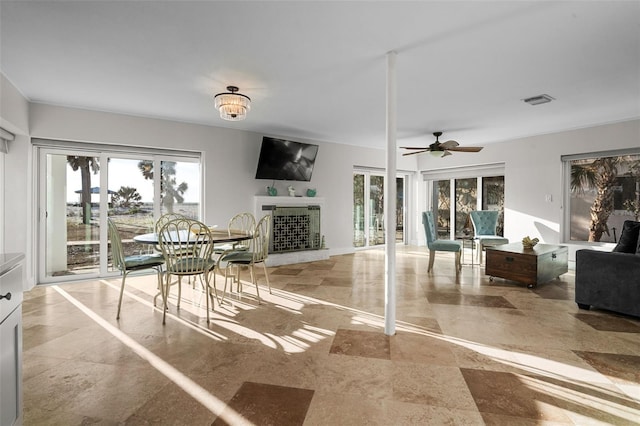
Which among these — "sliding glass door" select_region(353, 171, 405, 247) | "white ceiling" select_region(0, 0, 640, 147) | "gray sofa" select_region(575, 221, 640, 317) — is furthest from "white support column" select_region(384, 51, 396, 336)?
"sliding glass door" select_region(353, 171, 405, 247)

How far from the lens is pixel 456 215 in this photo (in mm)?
7816

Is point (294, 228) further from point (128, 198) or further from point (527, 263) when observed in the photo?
point (527, 263)

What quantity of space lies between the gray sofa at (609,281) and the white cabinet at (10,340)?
14.5 feet

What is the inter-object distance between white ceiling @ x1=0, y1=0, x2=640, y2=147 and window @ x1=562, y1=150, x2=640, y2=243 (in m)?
0.90

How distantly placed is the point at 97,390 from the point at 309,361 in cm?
128

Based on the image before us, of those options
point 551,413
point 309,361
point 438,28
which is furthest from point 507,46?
point 309,361

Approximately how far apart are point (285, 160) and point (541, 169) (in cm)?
467

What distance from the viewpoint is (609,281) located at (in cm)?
313

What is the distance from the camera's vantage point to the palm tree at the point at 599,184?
5234mm

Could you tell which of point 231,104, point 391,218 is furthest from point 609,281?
point 231,104

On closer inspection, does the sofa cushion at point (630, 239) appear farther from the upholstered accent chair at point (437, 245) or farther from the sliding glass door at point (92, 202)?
the sliding glass door at point (92, 202)

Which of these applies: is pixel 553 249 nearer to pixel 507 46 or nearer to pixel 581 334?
pixel 581 334

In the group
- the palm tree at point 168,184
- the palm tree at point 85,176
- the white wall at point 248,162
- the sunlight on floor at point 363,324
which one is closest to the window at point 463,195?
the white wall at point 248,162

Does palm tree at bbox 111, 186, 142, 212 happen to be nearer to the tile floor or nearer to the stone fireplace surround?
the tile floor
